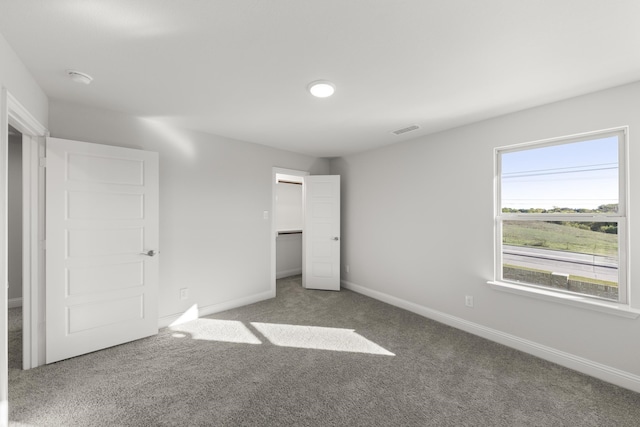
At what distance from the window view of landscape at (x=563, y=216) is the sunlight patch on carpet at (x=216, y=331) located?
287cm

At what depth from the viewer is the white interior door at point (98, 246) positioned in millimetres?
2305

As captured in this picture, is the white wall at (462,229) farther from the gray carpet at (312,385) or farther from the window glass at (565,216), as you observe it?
the gray carpet at (312,385)

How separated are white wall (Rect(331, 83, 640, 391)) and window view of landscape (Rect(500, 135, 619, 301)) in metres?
0.17

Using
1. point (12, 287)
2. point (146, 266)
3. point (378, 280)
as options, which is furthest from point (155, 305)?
point (378, 280)

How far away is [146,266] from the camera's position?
277 centimetres

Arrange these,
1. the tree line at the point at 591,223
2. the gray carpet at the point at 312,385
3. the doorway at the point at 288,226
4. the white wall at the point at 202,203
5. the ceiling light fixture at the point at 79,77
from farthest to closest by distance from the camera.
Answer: the doorway at the point at 288,226 < the white wall at the point at 202,203 < the tree line at the point at 591,223 < the ceiling light fixture at the point at 79,77 < the gray carpet at the point at 312,385

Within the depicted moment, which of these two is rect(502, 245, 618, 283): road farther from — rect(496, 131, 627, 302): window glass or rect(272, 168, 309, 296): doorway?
rect(272, 168, 309, 296): doorway

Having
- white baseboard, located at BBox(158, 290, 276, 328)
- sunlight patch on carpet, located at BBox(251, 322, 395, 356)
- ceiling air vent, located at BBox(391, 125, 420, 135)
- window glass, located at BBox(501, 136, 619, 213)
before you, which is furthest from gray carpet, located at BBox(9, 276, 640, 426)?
ceiling air vent, located at BBox(391, 125, 420, 135)

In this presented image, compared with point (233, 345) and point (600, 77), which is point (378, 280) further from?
point (600, 77)

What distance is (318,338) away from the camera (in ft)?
9.21

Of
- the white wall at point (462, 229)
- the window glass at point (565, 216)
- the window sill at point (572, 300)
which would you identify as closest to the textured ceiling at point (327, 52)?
→ the white wall at point (462, 229)

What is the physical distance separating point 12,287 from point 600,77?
698 centimetres

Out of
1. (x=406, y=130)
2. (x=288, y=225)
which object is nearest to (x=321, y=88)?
(x=406, y=130)

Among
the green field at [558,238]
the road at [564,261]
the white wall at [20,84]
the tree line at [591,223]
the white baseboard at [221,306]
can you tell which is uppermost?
the white wall at [20,84]
